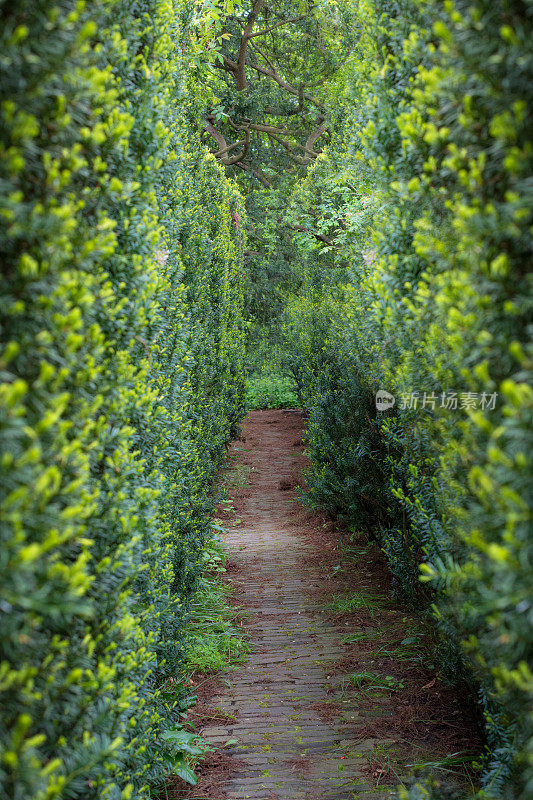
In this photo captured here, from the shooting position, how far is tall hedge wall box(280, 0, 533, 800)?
139 cm

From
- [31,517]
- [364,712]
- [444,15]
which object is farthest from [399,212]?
[364,712]

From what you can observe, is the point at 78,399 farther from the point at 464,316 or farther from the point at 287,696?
the point at 287,696

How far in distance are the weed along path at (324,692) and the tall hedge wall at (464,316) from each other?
20.1 inches

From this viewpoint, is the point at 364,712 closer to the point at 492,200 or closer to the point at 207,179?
the point at 492,200

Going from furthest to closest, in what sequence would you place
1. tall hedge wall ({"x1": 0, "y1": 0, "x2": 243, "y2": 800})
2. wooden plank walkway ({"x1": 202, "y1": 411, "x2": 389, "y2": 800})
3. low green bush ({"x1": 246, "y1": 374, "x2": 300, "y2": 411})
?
1. low green bush ({"x1": 246, "y1": 374, "x2": 300, "y2": 411})
2. wooden plank walkway ({"x1": 202, "y1": 411, "x2": 389, "y2": 800})
3. tall hedge wall ({"x1": 0, "y1": 0, "x2": 243, "y2": 800})

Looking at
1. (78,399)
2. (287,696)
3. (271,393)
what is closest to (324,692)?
(287,696)

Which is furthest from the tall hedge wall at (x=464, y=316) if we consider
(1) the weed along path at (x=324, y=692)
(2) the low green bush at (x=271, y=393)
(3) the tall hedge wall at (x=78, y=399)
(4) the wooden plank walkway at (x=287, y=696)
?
(2) the low green bush at (x=271, y=393)

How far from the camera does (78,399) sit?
1.86 meters

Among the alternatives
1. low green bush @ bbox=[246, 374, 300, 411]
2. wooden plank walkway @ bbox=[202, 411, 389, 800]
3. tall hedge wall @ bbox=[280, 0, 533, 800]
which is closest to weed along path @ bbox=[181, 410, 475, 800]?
wooden plank walkway @ bbox=[202, 411, 389, 800]

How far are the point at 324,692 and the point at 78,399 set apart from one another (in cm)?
310

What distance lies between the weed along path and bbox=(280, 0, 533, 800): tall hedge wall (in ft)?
1.67

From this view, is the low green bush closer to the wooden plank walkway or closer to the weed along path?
the wooden plank walkway

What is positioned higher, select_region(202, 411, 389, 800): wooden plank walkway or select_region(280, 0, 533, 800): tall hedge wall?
select_region(280, 0, 533, 800): tall hedge wall

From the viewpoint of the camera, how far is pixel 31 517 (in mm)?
1380
